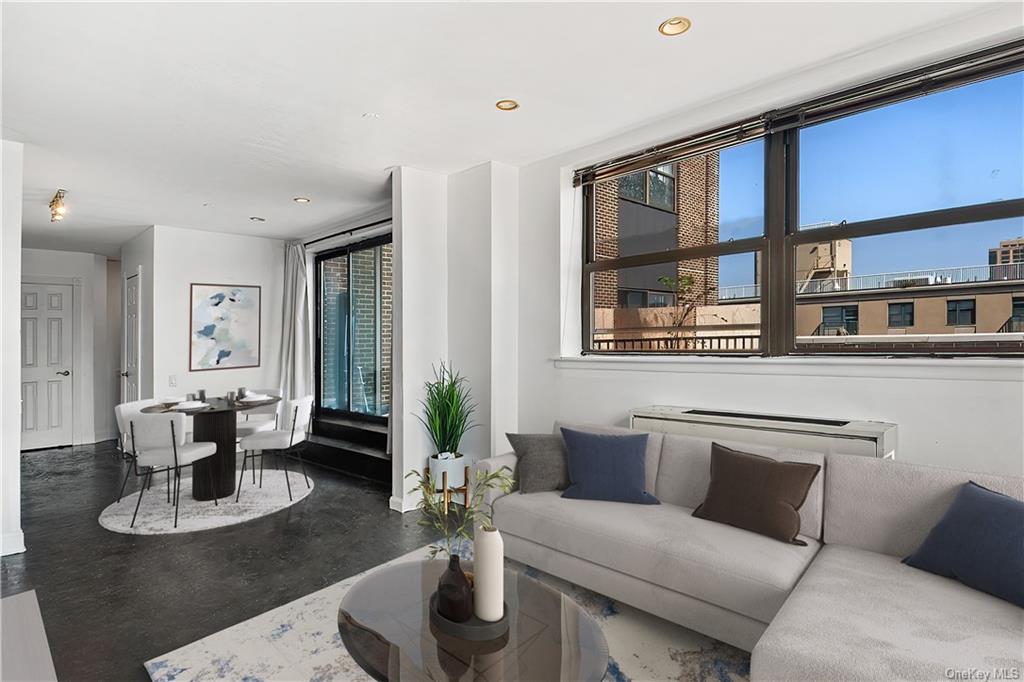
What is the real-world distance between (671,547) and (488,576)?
36.9 inches

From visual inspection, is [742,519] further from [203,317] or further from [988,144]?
[203,317]

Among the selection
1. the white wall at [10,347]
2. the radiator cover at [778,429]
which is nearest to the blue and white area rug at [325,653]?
the radiator cover at [778,429]

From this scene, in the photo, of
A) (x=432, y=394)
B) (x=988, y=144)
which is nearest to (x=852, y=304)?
(x=988, y=144)

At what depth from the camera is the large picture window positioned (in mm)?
2484

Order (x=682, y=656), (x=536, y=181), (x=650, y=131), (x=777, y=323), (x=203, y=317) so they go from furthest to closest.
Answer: (x=203, y=317), (x=536, y=181), (x=650, y=131), (x=777, y=323), (x=682, y=656)

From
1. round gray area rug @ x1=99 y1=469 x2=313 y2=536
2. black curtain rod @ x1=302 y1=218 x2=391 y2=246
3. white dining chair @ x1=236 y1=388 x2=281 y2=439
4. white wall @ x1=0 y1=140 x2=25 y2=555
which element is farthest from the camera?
black curtain rod @ x1=302 y1=218 x2=391 y2=246

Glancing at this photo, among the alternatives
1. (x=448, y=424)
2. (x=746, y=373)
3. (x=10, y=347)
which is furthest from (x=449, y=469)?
(x=10, y=347)

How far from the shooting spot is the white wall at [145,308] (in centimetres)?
602

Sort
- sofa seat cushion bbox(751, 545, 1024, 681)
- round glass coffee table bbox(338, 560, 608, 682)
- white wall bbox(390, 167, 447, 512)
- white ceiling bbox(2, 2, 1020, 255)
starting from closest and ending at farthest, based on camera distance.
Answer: sofa seat cushion bbox(751, 545, 1024, 681), round glass coffee table bbox(338, 560, 608, 682), white ceiling bbox(2, 2, 1020, 255), white wall bbox(390, 167, 447, 512)

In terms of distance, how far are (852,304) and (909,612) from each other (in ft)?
5.48

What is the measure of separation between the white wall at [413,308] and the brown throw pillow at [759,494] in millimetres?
2382

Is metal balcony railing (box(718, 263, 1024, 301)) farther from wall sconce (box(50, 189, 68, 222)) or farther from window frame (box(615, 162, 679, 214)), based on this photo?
wall sconce (box(50, 189, 68, 222))

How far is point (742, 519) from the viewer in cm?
246

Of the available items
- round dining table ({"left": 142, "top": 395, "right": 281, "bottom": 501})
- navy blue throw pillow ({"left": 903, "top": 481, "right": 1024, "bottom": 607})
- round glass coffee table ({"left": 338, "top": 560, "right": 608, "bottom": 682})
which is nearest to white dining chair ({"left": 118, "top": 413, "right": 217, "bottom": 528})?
round dining table ({"left": 142, "top": 395, "right": 281, "bottom": 501})
